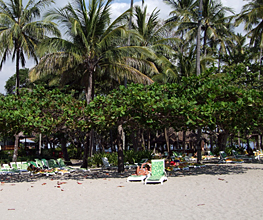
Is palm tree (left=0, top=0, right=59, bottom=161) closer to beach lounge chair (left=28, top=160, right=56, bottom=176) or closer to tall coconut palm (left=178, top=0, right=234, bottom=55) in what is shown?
beach lounge chair (left=28, top=160, right=56, bottom=176)

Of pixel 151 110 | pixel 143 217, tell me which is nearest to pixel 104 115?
pixel 151 110

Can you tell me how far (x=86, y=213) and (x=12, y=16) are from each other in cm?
1544

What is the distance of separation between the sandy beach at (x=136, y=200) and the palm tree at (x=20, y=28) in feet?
31.6

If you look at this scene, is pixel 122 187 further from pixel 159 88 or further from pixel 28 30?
pixel 28 30

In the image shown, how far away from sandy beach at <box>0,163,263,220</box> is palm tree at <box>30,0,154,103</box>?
21.8 ft

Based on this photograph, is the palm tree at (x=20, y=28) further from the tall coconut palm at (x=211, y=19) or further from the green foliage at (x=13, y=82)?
the green foliage at (x=13, y=82)


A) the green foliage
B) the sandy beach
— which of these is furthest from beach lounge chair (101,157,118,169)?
the green foliage

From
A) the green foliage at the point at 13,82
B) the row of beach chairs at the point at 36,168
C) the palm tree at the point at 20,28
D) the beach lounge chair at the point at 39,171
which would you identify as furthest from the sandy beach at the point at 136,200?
the green foliage at the point at 13,82

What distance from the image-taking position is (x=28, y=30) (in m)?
18.7

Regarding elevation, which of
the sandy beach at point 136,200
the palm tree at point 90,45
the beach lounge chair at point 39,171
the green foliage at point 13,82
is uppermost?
the green foliage at point 13,82

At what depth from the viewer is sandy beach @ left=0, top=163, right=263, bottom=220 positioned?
21.6ft

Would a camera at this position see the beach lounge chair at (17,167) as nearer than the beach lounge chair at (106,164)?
Yes

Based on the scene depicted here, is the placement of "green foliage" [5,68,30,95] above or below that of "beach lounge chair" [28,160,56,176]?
above

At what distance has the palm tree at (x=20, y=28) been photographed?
1734 centimetres
